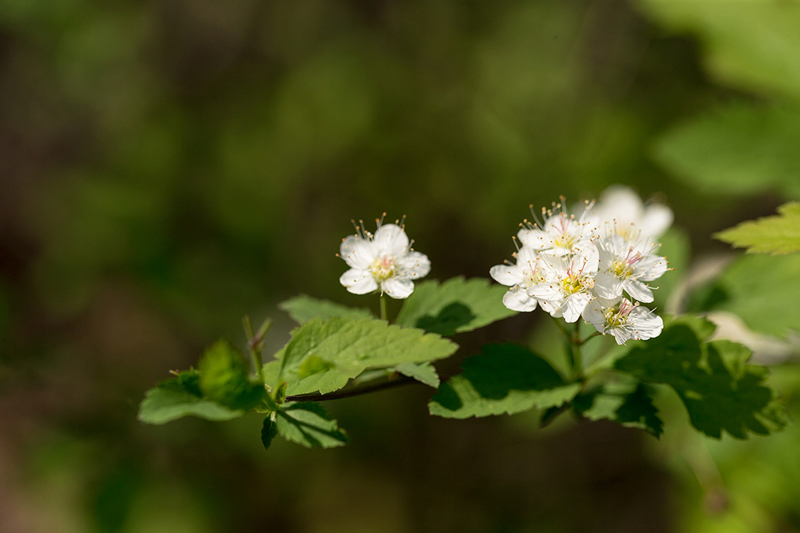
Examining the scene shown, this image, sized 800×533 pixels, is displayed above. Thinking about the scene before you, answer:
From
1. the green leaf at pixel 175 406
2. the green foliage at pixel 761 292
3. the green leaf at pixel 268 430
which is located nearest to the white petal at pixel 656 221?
the green foliage at pixel 761 292

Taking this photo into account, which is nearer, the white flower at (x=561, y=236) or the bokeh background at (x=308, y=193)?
the white flower at (x=561, y=236)

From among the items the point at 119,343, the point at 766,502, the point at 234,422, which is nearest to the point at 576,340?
the point at 766,502

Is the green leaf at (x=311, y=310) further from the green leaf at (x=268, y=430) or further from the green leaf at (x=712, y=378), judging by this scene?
the green leaf at (x=712, y=378)

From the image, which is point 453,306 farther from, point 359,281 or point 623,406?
point 623,406

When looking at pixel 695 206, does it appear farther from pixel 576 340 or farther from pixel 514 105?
pixel 576 340

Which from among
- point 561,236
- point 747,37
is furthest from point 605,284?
point 747,37
